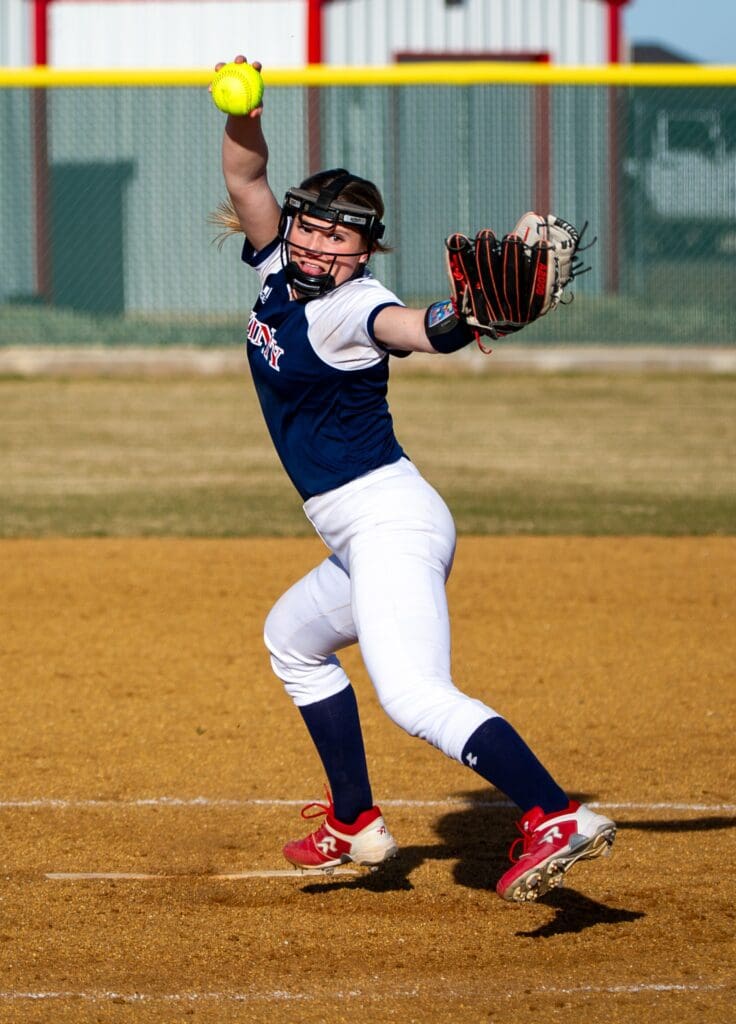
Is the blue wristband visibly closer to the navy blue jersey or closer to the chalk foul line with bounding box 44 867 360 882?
the navy blue jersey

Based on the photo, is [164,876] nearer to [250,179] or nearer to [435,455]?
[250,179]

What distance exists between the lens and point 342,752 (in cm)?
432

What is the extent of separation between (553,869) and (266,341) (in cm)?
143

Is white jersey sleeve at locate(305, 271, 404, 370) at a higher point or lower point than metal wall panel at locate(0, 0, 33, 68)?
lower

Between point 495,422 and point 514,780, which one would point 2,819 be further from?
point 495,422

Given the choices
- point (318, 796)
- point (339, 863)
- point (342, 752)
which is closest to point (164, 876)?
point (339, 863)

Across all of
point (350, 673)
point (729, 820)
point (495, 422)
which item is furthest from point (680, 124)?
point (729, 820)

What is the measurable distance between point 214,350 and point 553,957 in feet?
43.5

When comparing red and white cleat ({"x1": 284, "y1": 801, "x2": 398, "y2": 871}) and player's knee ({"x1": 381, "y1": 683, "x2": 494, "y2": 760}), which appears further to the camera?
red and white cleat ({"x1": 284, "y1": 801, "x2": 398, "y2": 871})

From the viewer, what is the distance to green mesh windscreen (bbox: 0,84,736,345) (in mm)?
16516

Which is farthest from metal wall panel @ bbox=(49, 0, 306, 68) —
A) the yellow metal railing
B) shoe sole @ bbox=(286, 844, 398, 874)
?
shoe sole @ bbox=(286, 844, 398, 874)

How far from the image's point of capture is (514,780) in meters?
3.69

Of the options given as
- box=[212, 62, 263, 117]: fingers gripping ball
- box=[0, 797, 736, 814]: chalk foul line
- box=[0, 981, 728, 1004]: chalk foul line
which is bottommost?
box=[0, 797, 736, 814]: chalk foul line

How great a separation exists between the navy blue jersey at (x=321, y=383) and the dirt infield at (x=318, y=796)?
44.8 inches
